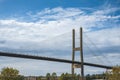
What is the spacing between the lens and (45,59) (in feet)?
226

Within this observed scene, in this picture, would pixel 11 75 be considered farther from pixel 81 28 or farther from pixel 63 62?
pixel 81 28

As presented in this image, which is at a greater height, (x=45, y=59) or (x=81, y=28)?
(x=81, y=28)

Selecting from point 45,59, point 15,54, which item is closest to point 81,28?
point 45,59

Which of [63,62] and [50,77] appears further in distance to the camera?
[50,77]

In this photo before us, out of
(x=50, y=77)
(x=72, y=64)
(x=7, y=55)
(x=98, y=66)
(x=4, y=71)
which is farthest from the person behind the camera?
(x=50, y=77)

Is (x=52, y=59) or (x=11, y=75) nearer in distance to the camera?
(x=11, y=75)

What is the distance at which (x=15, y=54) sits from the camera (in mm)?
63469

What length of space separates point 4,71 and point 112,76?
63.0 ft

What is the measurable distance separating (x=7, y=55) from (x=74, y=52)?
53.3ft

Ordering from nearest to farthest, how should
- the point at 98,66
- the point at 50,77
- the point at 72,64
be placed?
the point at 72,64
the point at 98,66
the point at 50,77

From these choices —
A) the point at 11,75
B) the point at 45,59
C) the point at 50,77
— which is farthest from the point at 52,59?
the point at 50,77

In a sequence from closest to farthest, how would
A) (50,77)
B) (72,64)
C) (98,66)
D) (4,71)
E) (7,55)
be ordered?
(7,55) < (4,71) < (72,64) < (98,66) < (50,77)

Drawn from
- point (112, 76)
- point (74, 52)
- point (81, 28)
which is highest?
point (81, 28)

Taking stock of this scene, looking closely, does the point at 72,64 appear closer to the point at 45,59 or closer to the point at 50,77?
the point at 45,59
